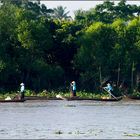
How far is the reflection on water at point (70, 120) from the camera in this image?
2492 centimetres

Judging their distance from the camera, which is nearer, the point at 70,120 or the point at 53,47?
the point at 70,120

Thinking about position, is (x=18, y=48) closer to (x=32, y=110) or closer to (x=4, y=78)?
(x=4, y=78)

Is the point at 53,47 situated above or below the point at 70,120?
above

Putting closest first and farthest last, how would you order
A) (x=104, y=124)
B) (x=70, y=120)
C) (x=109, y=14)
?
(x=104, y=124), (x=70, y=120), (x=109, y=14)

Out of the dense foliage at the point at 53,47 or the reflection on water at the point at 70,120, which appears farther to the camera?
the dense foliage at the point at 53,47

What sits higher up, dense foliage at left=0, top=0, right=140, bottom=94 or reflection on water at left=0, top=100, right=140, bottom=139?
dense foliage at left=0, top=0, right=140, bottom=94

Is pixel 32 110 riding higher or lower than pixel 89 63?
lower

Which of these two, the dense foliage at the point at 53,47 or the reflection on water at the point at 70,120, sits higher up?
the dense foliage at the point at 53,47

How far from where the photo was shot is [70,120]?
30531 millimetres

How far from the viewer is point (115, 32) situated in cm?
5394

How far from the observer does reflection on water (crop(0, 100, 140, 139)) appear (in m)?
24.9

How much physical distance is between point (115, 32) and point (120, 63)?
231 cm

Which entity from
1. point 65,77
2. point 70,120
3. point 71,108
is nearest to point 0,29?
point 65,77

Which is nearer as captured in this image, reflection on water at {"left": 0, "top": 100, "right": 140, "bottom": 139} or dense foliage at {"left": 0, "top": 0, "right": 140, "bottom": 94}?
reflection on water at {"left": 0, "top": 100, "right": 140, "bottom": 139}
